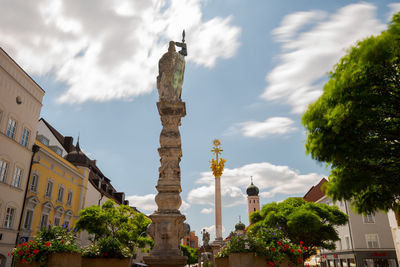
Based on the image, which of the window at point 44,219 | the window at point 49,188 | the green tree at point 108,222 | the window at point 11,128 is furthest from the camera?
the green tree at point 108,222

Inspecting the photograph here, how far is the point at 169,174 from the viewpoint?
8.67 metres

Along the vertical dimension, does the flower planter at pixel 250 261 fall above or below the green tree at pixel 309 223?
below

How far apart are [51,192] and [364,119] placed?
27944 mm

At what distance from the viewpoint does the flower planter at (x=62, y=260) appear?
6.14 metres

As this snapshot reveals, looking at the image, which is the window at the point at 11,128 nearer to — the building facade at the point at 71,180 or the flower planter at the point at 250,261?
the building facade at the point at 71,180

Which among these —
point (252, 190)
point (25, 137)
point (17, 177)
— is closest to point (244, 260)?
point (17, 177)

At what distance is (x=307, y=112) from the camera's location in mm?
7227

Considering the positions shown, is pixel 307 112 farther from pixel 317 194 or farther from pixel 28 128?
pixel 317 194

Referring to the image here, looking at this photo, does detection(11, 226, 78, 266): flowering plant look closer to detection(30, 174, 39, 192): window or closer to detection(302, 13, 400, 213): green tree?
detection(302, 13, 400, 213): green tree

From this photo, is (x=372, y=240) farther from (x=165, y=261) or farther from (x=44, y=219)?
(x=165, y=261)

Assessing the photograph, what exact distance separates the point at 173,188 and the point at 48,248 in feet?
11.2

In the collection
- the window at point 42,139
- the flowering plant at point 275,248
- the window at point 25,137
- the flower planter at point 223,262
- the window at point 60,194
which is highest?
the window at point 42,139

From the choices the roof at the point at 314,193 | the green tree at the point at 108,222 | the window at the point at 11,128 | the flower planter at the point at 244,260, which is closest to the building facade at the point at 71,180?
the green tree at the point at 108,222

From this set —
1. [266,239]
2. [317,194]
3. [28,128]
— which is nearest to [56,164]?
[28,128]
